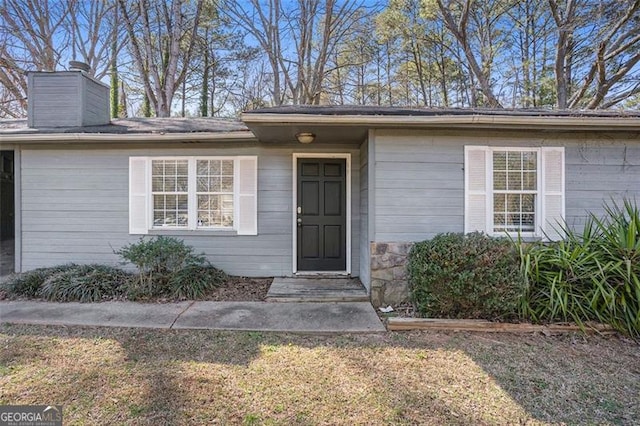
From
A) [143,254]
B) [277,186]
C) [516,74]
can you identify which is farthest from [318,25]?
[143,254]

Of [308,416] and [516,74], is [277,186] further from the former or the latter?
[516,74]

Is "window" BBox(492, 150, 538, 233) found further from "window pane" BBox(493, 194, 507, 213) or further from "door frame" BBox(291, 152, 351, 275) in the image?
"door frame" BBox(291, 152, 351, 275)

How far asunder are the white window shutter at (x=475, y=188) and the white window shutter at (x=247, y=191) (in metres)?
3.22

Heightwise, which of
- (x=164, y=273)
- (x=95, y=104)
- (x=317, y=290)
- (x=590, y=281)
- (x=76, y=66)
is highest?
(x=76, y=66)

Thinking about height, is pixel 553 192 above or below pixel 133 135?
below

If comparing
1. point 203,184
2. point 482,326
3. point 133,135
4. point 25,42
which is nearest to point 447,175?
point 482,326

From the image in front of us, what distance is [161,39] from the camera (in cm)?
1251

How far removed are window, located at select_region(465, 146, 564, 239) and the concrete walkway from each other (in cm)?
205

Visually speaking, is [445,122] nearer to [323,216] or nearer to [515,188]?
[515,188]

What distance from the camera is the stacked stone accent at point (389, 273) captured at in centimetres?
436

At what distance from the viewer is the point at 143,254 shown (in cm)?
462

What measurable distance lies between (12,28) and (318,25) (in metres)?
→ 10.5

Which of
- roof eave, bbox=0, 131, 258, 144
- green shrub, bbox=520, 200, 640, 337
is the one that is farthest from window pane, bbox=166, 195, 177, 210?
green shrub, bbox=520, 200, 640, 337

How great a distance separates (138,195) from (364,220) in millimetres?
3724
